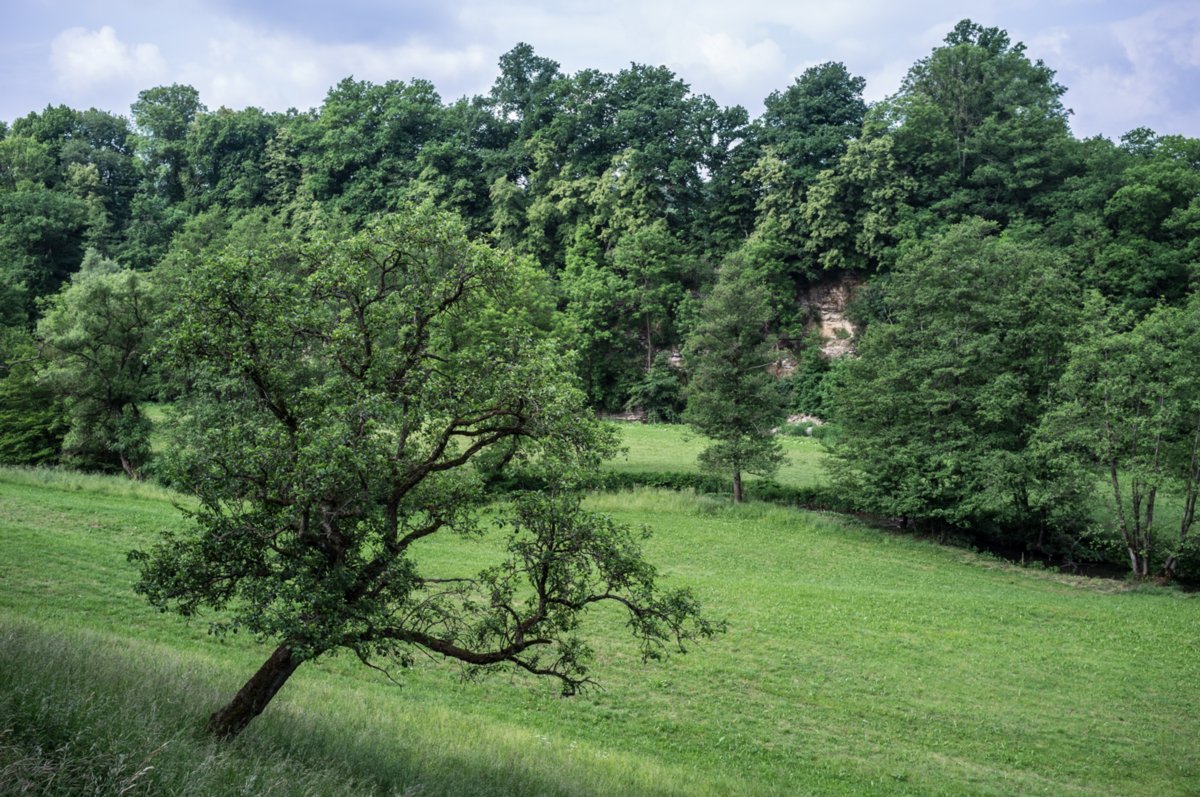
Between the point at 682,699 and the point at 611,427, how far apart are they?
8600mm

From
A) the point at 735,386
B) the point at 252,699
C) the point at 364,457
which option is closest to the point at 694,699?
the point at 252,699

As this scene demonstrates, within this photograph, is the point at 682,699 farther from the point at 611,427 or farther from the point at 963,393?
the point at 963,393

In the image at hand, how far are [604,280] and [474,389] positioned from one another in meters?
54.5

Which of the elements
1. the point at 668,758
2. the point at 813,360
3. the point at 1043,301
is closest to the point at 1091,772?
the point at 668,758

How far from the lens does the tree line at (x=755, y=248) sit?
3212 cm

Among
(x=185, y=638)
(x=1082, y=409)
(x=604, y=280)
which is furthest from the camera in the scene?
(x=604, y=280)

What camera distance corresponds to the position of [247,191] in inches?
3292

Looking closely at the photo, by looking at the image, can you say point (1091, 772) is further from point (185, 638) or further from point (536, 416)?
point (185, 638)

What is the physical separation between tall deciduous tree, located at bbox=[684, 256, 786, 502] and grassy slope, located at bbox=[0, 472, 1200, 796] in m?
9.47

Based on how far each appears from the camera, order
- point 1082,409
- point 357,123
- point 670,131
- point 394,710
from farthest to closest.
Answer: point 357,123 → point 670,131 → point 1082,409 → point 394,710

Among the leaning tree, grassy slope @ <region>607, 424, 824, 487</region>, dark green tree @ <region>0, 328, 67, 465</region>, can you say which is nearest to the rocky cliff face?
grassy slope @ <region>607, 424, 824, 487</region>

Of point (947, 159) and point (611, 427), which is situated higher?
point (947, 159)

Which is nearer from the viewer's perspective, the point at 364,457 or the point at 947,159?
the point at 364,457

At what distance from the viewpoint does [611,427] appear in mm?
11195
